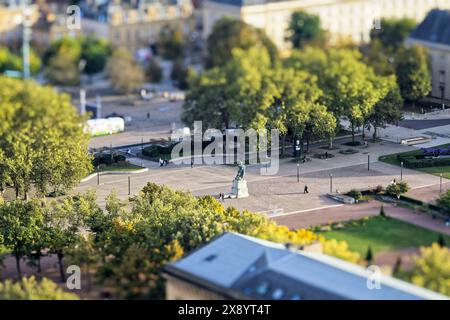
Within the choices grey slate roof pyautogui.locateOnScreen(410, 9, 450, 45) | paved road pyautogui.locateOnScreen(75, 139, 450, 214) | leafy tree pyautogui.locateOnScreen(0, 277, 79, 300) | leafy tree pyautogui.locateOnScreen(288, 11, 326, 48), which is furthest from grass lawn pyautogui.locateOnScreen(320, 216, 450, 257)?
leafy tree pyautogui.locateOnScreen(288, 11, 326, 48)

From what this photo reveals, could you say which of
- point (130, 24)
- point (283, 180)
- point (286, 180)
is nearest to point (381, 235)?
point (286, 180)

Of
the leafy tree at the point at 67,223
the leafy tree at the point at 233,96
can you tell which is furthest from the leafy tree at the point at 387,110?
the leafy tree at the point at 67,223

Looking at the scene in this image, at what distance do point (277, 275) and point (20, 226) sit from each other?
30334mm

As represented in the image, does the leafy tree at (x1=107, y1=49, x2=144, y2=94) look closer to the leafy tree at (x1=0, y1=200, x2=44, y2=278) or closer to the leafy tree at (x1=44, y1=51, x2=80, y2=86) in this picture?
the leafy tree at (x1=44, y1=51, x2=80, y2=86)

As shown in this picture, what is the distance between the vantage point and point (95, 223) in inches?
3873

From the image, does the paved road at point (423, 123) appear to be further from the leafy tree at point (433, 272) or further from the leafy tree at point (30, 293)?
the leafy tree at point (30, 293)

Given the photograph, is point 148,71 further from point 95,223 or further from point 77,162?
point 95,223

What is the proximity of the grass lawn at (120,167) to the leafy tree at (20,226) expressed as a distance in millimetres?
27345

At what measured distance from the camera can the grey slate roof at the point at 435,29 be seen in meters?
155

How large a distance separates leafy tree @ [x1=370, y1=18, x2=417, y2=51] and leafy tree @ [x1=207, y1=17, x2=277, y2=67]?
52.0 feet

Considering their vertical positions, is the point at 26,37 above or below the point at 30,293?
above

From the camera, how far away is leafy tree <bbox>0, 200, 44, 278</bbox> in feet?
314

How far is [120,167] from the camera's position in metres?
Answer: 128

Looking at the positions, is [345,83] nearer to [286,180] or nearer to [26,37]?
[286,180]
